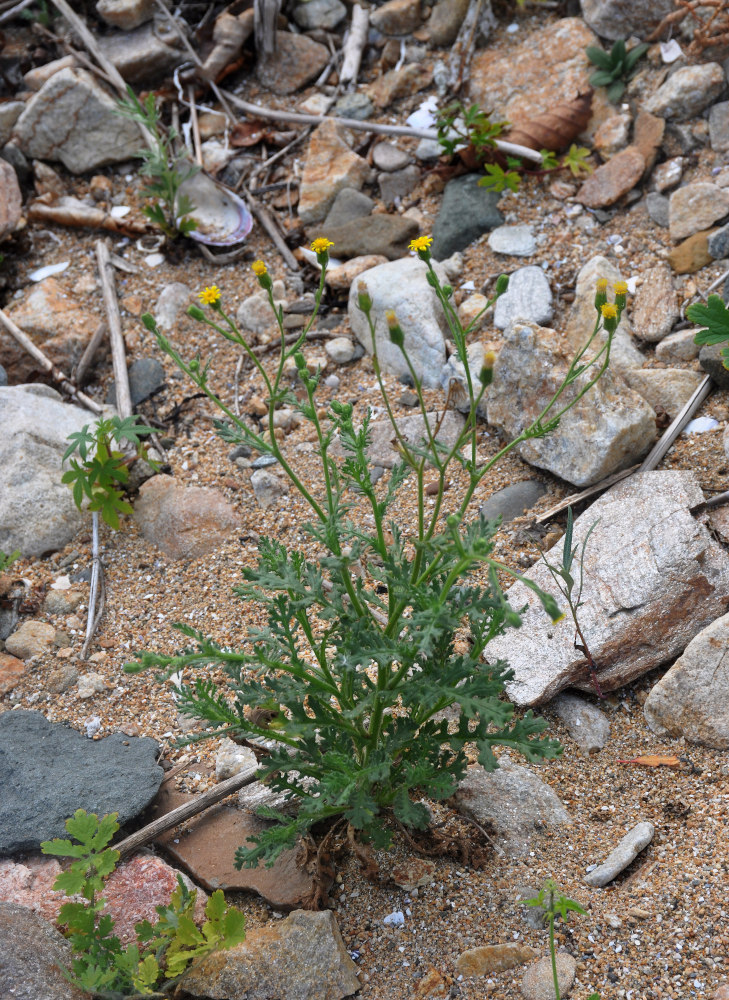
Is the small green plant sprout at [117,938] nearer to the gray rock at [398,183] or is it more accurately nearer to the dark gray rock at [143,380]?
the dark gray rock at [143,380]

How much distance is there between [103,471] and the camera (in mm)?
3682

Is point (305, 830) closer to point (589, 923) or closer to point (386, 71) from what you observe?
point (589, 923)

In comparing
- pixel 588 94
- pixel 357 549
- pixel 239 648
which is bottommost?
pixel 239 648

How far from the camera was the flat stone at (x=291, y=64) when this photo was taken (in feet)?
18.1

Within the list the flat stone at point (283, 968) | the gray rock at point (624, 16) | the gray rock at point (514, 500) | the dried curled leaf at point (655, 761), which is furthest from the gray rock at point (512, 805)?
the gray rock at point (624, 16)

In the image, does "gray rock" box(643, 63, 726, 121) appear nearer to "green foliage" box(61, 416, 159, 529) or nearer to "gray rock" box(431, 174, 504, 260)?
"gray rock" box(431, 174, 504, 260)

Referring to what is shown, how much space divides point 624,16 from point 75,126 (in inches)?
128

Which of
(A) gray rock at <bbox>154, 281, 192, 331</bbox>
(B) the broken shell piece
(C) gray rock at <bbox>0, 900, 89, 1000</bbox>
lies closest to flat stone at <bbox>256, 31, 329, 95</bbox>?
(B) the broken shell piece

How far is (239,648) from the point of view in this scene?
3219 mm

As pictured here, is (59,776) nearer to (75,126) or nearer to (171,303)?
(171,303)

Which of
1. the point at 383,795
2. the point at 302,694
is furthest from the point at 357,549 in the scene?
the point at 383,795

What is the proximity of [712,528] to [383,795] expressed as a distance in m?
1.62

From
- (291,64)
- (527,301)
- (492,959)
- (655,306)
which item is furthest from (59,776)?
(291,64)

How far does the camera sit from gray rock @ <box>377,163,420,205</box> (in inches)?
194
